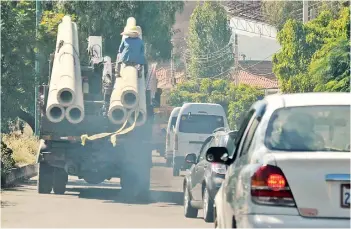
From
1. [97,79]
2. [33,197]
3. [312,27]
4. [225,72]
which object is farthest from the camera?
[225,72]

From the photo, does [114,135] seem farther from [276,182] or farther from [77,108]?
[276,182]

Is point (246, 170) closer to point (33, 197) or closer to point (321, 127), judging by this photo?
point (321, 127)

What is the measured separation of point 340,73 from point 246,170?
19387 mm

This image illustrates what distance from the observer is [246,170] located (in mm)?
7723

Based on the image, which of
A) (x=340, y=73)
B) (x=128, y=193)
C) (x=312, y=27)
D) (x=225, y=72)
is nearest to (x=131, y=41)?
(x=128, y=193)

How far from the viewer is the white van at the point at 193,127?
28.8 m

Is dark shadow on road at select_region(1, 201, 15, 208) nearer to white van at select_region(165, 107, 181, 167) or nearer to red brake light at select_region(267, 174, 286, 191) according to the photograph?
red brake light at select_region(267, 174, 286, 191)

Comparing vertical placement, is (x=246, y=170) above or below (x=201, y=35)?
below

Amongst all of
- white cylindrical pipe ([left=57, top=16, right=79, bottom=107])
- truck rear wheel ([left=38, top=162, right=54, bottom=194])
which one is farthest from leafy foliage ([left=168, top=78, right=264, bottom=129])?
truck rear wheel ([left=38, top=162, right=54, bottom=194])

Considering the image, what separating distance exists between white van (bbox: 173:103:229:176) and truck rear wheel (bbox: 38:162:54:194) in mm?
8617

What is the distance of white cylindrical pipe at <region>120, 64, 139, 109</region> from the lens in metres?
19.2

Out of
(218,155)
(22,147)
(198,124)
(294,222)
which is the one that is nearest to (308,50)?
(198,124)

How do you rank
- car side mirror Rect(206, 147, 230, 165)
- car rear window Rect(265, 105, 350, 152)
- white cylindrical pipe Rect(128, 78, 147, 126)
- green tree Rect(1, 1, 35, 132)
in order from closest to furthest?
car rear window Rect(265, 105, 350, 152)
car side mirror Rect(206, 147, 230, 165)
white cylindrical pipe Rect(128, 78, 147, 126)
green tree Rect(1, 1, 35, 132)

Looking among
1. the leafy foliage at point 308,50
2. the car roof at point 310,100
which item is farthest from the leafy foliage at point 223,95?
the car roof at point 310,100
